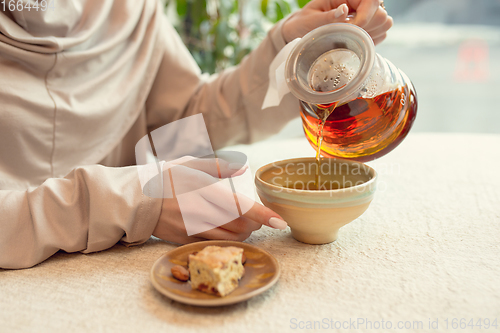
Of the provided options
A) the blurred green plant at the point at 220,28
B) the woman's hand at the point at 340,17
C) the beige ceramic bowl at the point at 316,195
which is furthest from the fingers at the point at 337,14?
the blurred green plant at the point at 220,28

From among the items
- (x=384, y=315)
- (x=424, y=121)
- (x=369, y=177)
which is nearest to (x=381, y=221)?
(x=369, y=177)

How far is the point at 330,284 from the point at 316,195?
104 millimetres

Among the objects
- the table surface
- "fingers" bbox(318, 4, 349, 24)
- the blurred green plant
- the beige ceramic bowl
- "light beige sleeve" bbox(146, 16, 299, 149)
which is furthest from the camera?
the blurred green plant

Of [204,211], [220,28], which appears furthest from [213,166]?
[220,28]

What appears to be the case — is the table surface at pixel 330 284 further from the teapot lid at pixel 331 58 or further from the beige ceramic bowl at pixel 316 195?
the teapot lid at pixel 331 58

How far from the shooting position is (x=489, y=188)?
0.75 m

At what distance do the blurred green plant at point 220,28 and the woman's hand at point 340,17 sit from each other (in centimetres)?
79

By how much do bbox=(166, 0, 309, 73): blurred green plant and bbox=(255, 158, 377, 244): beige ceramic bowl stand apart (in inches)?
40.9

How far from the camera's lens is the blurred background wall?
1660 millimetres

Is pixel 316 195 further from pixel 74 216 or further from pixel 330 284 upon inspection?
pixel 74 216

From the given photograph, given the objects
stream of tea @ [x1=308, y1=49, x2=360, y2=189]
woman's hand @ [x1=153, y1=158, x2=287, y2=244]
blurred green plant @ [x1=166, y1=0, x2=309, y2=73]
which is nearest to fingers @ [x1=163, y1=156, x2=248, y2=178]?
woman's hand @ [x1=153, y1=158, x2=287, y2=244]

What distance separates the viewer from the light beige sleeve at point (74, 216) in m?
0.50

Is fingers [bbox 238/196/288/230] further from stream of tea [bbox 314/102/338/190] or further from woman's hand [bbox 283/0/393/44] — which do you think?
woman's hand [bbox 283/0/393/44]

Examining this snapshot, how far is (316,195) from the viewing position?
48 centimetres
